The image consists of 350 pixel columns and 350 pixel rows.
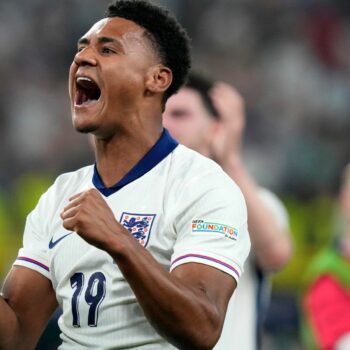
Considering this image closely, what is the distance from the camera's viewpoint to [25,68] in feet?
38.8

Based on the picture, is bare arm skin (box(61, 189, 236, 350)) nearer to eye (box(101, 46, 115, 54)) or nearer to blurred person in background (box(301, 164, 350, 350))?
eye (box(101, 46, 115, 54))

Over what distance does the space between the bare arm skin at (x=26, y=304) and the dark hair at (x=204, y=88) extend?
168cm

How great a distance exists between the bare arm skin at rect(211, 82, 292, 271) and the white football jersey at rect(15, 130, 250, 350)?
4.70ft

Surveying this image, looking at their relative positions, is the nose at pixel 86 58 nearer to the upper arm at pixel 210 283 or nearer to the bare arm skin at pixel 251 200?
the upper arm at pixel 210 283

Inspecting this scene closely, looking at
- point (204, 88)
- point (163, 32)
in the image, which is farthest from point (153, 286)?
point (204, 88)

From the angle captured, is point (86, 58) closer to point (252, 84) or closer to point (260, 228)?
point (260, 228)

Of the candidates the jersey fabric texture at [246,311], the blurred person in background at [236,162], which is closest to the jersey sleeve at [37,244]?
the jersey fabric texture at [246,311]

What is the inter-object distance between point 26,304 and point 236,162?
167 cm

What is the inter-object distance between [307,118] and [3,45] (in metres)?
3.45

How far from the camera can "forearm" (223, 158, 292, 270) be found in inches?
176

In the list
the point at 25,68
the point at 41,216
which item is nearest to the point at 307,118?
the point at 25,68

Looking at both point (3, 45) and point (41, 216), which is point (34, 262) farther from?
point (3, 45)

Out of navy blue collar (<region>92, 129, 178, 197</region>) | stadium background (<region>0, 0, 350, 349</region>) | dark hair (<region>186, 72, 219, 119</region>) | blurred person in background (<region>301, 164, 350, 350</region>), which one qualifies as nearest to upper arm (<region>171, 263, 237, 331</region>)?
navy blue collar (<region>92, 129, 178, 197</region>)

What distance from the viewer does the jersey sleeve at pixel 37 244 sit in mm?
3152
